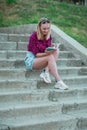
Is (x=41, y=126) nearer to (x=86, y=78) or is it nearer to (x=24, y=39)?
(x=86, y=78)

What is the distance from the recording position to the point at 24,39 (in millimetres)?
7977

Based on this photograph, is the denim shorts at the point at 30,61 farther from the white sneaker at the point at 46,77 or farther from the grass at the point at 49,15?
the grass at the point at 49,15

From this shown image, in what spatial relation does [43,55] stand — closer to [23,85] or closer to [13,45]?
[23,85]

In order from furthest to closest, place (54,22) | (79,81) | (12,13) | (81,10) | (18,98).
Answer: (81,10) < (12,13) < (54,22) < (79,81) < (18,98)

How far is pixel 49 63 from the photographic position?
5.98m

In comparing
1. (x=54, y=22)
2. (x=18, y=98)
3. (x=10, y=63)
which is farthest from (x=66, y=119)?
(x=54, y=22)

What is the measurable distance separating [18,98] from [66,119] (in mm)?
867

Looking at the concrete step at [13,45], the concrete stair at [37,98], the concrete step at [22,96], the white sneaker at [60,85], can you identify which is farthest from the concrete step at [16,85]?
the concrete step at [13,45]

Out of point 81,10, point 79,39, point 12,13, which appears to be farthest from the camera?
point 81,10

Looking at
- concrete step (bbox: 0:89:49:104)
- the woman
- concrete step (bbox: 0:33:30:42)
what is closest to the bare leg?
the woman

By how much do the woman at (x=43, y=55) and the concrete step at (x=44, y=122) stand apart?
749 millimetres

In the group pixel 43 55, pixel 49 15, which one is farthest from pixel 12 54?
pixel 49 15

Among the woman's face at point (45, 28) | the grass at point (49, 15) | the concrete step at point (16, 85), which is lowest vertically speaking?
the grass at point (49, 15)

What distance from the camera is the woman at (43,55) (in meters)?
5.98
